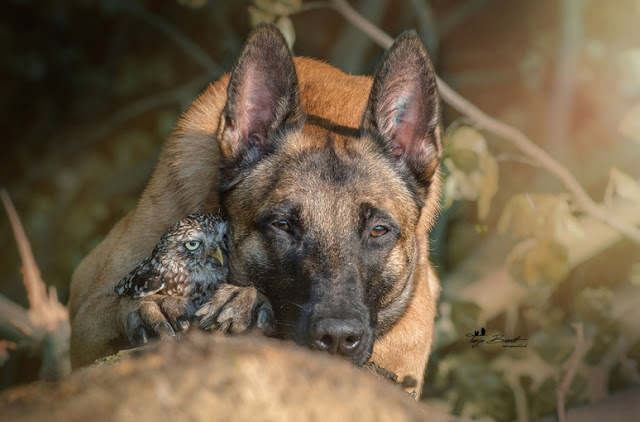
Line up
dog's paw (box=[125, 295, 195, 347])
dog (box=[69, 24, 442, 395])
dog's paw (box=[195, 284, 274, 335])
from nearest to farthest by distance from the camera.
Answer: dog's paw (box=[195, 284, 274, 335]), dog's paw (box=[125, 295, 195, 347]), dog (box=[69, 24, 442, 395])

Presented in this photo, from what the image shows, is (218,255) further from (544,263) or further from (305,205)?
(544,263)

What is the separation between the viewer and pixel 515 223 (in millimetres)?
4848

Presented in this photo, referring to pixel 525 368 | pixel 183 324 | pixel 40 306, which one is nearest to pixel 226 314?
pixel 183 324

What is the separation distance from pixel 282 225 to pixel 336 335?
0.69 m

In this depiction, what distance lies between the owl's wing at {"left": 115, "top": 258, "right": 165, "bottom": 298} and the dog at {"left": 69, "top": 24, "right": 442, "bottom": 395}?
0.06 m

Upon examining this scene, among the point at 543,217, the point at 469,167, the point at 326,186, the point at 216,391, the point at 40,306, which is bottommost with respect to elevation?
the point at 40,306

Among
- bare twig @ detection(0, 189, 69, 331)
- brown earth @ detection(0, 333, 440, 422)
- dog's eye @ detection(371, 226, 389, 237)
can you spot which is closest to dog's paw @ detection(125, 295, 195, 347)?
dog's eye @ detection(371, 226, 389, 237)

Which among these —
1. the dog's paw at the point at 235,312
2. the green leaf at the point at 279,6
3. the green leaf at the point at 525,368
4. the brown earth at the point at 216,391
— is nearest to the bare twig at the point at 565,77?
the green leaf at the point at 525,368

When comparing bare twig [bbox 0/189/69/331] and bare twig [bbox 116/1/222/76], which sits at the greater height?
bare twig [bbox 116/1/222/76]

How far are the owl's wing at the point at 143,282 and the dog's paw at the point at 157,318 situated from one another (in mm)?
50

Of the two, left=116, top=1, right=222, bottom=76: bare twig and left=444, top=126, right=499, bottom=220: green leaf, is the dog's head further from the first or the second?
left=116, top=1, right=222, bottom=76: bare twig

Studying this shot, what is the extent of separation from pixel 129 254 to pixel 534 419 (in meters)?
2.83

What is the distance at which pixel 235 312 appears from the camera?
2924mm

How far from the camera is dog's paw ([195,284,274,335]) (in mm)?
2867
